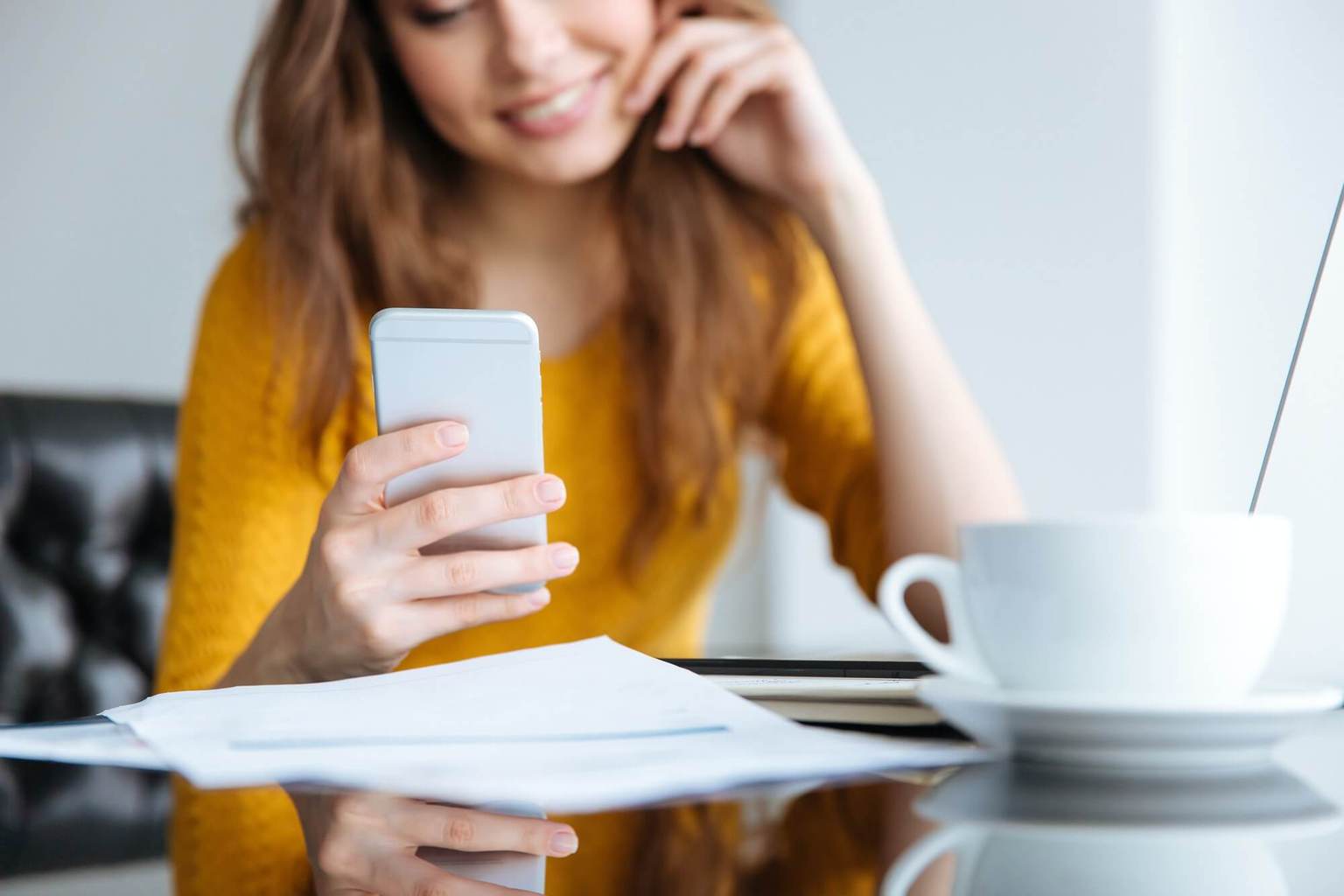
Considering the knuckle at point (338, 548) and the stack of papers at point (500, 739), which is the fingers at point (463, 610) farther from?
the stack of papers at point (500, 739)

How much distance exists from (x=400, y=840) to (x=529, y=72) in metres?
1.01

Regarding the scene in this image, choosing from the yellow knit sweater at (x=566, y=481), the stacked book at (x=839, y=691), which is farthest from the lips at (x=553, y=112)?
the stacked book at (x=839, y=691)

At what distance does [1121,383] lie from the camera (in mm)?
1977

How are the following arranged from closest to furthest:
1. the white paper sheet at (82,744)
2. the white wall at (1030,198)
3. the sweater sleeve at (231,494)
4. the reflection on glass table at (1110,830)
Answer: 1. the reflection on glass table at (1110,830)
2. the white paper sheet at (82,744)
3. the sweater sleeve at (231,494)
4. the white wall at (1030,198)

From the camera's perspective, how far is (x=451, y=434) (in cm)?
67

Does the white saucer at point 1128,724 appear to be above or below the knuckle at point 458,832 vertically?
above

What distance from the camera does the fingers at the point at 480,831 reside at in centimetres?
29

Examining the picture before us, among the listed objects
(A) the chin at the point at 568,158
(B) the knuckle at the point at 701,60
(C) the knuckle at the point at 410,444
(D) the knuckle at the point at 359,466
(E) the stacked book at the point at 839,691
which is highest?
(B) the knuckle at the point at 701,60

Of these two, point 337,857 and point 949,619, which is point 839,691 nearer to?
point 949,619

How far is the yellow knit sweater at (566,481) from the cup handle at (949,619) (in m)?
0.78

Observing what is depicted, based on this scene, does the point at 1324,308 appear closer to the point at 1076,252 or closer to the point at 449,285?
the point at 449,285

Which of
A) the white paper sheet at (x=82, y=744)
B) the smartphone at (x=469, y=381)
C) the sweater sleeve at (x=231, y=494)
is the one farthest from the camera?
the sweater sleeve at (x=231, y=494)

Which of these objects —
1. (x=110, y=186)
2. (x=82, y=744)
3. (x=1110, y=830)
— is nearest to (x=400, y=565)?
(x=82, y=744)

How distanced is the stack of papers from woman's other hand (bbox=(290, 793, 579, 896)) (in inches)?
0.5
